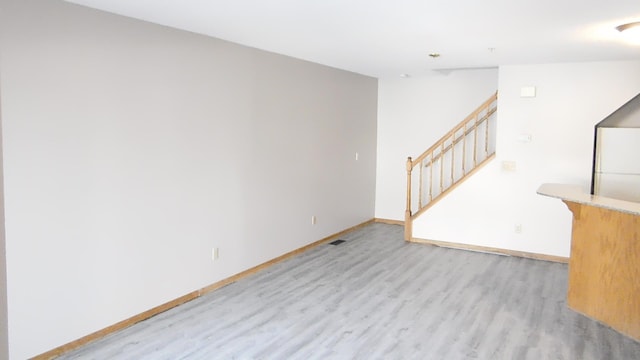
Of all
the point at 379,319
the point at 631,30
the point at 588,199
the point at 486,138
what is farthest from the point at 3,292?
the point at 486,138

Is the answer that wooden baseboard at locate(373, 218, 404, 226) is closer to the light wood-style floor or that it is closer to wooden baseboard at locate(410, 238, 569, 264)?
wooden baseboard at locate(410, 238, 569, 264)

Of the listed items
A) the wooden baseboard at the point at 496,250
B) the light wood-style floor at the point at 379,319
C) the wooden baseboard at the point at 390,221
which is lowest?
the light wood-style floor at the point at 379,319

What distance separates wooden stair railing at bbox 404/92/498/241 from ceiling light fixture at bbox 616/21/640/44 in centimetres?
210

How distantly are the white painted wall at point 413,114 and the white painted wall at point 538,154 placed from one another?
3.19 feet

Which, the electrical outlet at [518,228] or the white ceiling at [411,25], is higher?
the white ceiling at [411,25]

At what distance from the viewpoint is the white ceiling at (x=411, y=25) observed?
2.87 metres

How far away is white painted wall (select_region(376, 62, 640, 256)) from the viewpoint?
5.13m

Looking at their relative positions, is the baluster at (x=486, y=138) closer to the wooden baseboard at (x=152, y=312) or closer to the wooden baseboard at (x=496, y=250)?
the wooden baseboard at (x=496, y=250)

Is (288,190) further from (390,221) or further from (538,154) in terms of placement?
(538,154)

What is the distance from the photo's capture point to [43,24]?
2.79 m

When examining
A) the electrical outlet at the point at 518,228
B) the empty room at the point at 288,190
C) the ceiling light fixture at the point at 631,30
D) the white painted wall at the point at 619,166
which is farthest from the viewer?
the electrical outlet at the point at 518,228

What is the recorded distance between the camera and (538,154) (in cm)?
545

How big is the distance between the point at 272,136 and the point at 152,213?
1.72 metres

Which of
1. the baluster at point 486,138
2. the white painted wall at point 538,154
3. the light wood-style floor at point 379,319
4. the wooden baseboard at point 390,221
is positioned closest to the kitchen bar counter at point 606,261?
the light wood-style floor at point 379,319
